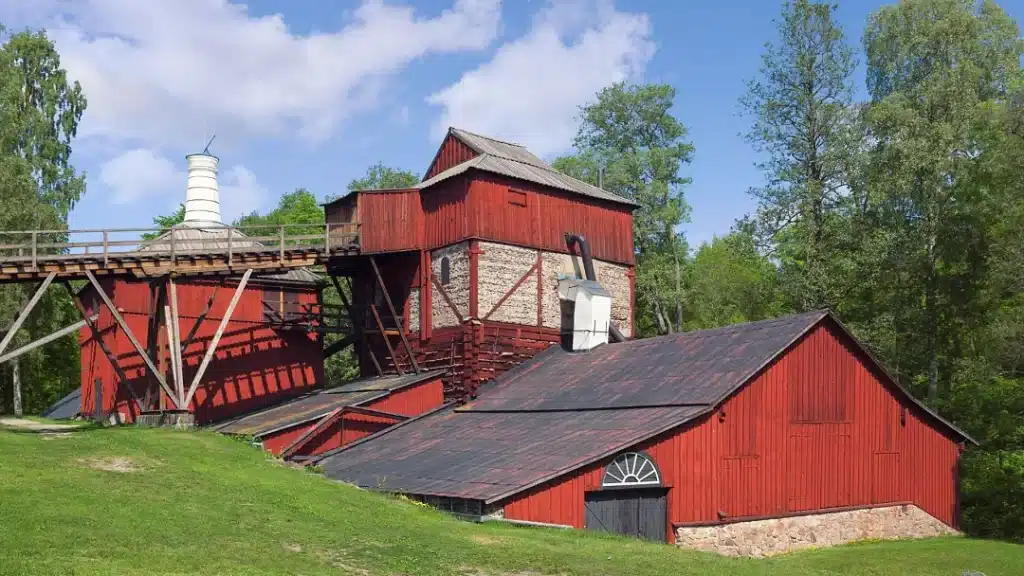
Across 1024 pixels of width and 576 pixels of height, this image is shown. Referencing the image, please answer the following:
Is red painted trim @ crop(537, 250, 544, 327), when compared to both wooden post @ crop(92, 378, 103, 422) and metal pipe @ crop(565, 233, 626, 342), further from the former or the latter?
wooden post @ crop(92, 378, 103, 422)

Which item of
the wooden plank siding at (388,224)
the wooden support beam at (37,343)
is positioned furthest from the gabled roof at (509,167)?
the wooden support beam at (37,343)

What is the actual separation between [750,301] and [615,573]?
40.2 meters

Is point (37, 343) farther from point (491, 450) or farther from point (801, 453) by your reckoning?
point (801, 453)

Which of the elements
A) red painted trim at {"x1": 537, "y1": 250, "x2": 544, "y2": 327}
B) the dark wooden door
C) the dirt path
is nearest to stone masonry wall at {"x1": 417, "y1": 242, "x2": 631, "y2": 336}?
red painted trim at {"x1": 537, "y1": 250, "x2": 544, "y2": 327}

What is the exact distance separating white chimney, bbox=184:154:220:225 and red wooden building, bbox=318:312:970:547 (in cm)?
1935

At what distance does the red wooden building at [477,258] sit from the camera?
38.9 m

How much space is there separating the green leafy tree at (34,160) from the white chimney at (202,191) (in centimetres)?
654

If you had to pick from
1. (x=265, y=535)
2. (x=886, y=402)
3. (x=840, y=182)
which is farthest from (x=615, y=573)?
(x=840, y=182)

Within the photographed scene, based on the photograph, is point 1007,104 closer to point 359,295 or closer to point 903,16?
point 903,16

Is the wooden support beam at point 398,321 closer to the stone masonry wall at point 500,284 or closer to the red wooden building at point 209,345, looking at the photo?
the stone masonry wall at point 500,284

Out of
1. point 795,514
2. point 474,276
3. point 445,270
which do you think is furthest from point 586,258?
point 795,514

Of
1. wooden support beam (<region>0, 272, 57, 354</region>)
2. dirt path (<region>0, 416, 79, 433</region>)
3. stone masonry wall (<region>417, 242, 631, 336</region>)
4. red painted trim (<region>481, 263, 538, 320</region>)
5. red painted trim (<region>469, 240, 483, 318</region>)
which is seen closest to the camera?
wooden support beam (<region>0, 272, 57, 354</region>)

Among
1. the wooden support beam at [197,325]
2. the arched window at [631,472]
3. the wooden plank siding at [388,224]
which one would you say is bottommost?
the arched window at [631,472]

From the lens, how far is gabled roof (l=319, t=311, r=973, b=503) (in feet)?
86.3
